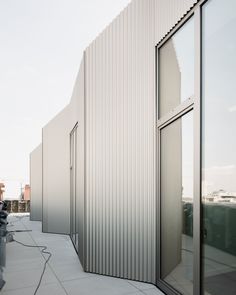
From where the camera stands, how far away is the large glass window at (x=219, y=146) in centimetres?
284

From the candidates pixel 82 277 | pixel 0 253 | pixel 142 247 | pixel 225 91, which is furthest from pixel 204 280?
pixel 0 253

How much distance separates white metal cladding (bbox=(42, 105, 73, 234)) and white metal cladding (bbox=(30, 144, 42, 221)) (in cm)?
367

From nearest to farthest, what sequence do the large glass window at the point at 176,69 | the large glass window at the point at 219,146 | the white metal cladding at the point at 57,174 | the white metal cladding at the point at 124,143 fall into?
the large glass window at the point at 219,146, the large glass window at the point at 176,69, the white metal cladding at the point at 124,143, the white metal cladding at the point at 57,174

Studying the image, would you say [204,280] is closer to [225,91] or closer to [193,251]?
[193,251]

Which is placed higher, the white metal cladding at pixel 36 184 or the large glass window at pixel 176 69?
the large glass window at pixel 176 69

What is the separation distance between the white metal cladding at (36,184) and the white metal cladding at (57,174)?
367cm

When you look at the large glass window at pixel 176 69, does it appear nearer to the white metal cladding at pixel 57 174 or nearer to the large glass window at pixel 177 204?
the large glass window at pixel 177 204

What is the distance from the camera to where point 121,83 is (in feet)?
16.5

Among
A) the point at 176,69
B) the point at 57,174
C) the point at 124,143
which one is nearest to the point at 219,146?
the point at 176,69

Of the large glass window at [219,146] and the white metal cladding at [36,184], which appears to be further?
the white metal cladding at [36,184]

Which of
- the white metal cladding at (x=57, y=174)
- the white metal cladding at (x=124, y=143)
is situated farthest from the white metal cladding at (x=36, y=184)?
the white metal cladding at (x=124, y=143)

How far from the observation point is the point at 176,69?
13.6 feet

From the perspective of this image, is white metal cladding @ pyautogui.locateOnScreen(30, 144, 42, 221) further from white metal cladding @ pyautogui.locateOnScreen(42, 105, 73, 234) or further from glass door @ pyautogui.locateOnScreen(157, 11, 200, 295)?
glass door @ pyautogui.locateOnScreen(157, 11, 200, 295)

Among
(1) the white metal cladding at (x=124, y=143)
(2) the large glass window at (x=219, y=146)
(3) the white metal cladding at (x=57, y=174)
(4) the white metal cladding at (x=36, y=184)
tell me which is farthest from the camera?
(4) the white metal cladding at (x=36, y=184)
